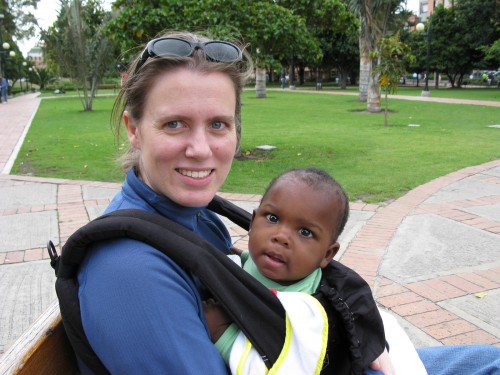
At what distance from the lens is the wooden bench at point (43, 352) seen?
3.61 ft

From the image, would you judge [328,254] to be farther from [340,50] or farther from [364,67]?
[340,50]

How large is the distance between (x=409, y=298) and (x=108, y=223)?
306 cm

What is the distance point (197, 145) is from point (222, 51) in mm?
326

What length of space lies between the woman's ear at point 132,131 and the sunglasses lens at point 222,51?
0.32 m

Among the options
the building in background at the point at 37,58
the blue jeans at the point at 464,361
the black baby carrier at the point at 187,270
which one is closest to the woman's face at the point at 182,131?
the black baby carrier at the point at 187,270

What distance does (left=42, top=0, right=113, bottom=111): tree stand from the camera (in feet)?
72.3

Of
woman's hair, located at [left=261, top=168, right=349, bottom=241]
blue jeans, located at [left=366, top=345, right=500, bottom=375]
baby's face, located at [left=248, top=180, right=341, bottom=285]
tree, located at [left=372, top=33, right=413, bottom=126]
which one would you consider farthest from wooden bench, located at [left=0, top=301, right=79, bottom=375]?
tree, located at [left=372, top=33, right=413, bottom=126]

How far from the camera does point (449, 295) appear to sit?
145 inches

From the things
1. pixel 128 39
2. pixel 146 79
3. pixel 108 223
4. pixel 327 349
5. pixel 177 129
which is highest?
pixel 128 39

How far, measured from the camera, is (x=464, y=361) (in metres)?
1.79

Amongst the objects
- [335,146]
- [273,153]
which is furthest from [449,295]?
[335,146]

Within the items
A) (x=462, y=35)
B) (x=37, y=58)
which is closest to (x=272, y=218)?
(x=462, y=35)

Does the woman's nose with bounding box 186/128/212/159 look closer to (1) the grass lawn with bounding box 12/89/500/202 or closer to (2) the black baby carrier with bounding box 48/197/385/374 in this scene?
(2) the black baby carrier with bounding box 48/197/385/374

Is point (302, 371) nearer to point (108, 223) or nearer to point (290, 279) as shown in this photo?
point (290, 279)
